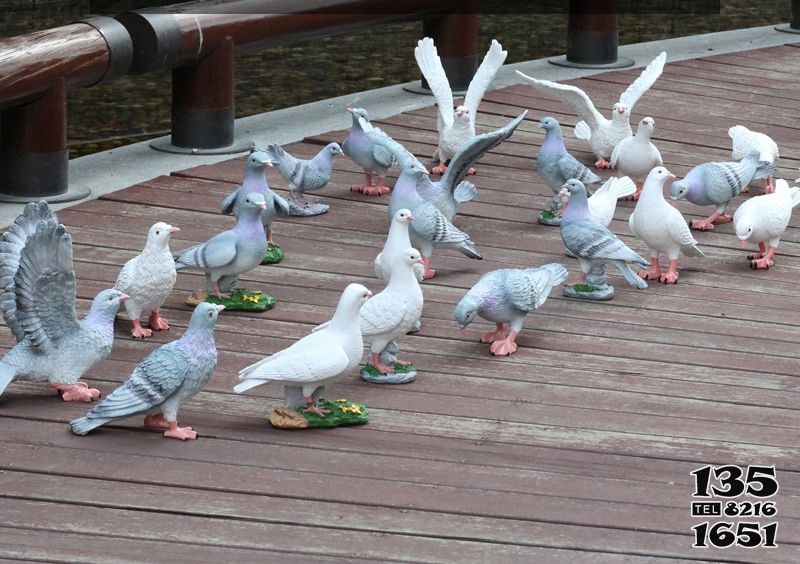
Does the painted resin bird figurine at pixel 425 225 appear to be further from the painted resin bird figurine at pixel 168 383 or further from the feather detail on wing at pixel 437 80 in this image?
the painted resin bird figurine at pixel 168 383

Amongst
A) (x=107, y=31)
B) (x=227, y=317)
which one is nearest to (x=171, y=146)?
(x=107, y=31)

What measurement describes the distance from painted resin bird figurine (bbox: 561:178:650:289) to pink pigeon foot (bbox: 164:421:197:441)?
1.57 m

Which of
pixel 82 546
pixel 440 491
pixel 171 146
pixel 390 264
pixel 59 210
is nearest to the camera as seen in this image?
pixel 82 546

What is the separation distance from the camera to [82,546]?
119 inches

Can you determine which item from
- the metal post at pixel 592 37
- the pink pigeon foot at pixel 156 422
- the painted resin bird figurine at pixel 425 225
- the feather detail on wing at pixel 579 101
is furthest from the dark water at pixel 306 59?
the pink pigeon foot at pixel 156 422

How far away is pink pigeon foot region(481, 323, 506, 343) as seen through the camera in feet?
13.9

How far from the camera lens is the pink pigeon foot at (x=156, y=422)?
3.58 metres

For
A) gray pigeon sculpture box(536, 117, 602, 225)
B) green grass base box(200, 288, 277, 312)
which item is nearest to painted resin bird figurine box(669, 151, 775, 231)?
gray pigeon sculpture box(536, 117, 602, 225)

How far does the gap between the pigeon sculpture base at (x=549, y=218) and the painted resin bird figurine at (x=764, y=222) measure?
0.68 metres

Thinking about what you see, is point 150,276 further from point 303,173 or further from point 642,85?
point 642,85

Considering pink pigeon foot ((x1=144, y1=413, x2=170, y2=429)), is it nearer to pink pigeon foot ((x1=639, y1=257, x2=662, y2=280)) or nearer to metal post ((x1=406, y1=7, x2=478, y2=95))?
pink pigeon foot ((x1=639, y1=257, x2=662, y2=280))

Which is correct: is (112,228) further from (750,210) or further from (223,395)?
(750,210)

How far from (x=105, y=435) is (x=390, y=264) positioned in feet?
3.56

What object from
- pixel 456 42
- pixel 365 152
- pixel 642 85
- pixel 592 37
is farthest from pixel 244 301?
pixel 592 37
